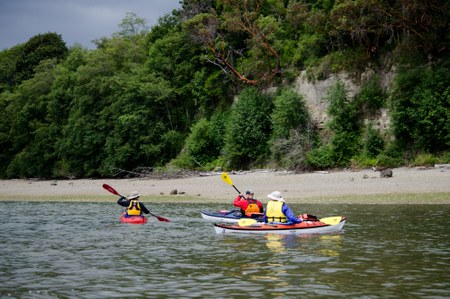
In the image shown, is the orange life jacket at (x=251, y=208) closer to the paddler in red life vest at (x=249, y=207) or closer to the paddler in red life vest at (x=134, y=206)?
the paddler in red life vest at (x=249, y=207)

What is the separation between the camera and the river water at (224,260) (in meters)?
9.93

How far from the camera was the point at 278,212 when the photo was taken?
17.2 meters

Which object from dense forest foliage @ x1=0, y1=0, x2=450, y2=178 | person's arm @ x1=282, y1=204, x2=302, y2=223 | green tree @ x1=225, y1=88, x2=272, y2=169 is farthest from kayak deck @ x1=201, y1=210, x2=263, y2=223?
green tree @ x1=225, y1=88, x2=272, y2=169

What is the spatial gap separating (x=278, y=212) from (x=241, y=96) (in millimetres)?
24981

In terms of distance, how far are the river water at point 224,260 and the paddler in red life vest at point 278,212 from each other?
58 cm

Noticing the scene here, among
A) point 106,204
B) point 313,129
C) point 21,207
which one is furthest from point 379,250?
point 313,129

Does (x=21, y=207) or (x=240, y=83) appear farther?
(x=240, y=83)

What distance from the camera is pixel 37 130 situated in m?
56.2

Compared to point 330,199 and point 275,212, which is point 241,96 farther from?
point 275,212

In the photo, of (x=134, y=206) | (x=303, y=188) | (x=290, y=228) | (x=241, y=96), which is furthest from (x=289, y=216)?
(x=241, y=96)

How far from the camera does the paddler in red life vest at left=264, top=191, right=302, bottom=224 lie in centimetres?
1692

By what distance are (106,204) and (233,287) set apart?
828 inches

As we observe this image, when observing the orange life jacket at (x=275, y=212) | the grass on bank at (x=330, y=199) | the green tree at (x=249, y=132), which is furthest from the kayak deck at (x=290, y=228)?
the green tree at (x=249, y=132)

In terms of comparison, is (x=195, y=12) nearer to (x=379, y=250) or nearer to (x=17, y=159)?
(x=17, y=159)
